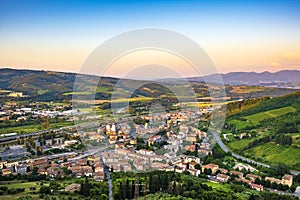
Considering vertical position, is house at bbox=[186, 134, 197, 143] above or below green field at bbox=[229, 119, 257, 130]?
above

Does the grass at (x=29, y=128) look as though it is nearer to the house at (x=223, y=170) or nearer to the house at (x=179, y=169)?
the house at (x=179, y=169)

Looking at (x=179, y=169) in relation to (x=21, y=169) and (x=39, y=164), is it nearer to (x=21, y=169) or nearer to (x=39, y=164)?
(x=39, y=164)

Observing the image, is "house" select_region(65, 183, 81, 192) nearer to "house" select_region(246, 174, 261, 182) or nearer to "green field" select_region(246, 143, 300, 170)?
"house" select_region(246, 174, 261, 182)

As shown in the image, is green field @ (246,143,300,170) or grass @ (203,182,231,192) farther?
green field @ (246,143,300,170)

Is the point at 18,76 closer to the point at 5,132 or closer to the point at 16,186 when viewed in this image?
the point at 5,132

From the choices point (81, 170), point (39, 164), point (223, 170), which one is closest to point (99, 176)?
point (81, 170)

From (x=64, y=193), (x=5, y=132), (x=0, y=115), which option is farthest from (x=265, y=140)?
(x=0, y=115)

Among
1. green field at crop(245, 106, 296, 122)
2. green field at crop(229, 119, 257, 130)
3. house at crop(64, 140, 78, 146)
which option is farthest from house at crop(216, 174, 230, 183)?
green field at crop(245, 106, 296, 122)
